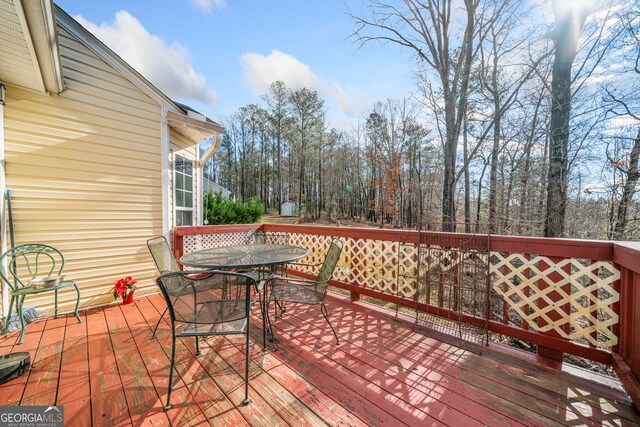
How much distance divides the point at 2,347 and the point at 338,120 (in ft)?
68.0

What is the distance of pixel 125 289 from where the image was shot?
135 inches

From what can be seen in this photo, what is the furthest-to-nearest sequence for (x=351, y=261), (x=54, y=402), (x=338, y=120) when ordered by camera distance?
(x=338, y=120), (x=351, y=261), (x=54, y=402)

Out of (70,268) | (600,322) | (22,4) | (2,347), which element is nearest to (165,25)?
(22,4)

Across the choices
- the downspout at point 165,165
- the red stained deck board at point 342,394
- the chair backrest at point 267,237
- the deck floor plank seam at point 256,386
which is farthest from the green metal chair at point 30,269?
the chair backrest at point 267,237

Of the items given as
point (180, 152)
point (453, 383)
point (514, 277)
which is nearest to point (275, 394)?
point (453, 383)

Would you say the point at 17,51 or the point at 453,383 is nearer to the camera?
the point at 453,383

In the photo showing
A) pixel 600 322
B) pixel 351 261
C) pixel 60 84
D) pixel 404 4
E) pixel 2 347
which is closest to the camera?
pixel 600 322

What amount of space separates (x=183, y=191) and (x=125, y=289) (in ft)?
6.40

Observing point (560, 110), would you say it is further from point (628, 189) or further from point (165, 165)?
point (165, 165)

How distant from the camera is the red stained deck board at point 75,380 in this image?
1.57 m

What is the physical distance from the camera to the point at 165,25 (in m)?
5.51

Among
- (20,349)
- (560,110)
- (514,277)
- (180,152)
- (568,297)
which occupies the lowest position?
(20,349)

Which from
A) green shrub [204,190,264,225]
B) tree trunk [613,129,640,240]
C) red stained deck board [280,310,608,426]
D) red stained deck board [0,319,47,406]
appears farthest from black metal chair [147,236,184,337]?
tree trunk [613,129,640,240]

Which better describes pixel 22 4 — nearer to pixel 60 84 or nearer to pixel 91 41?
pixel 60 84
